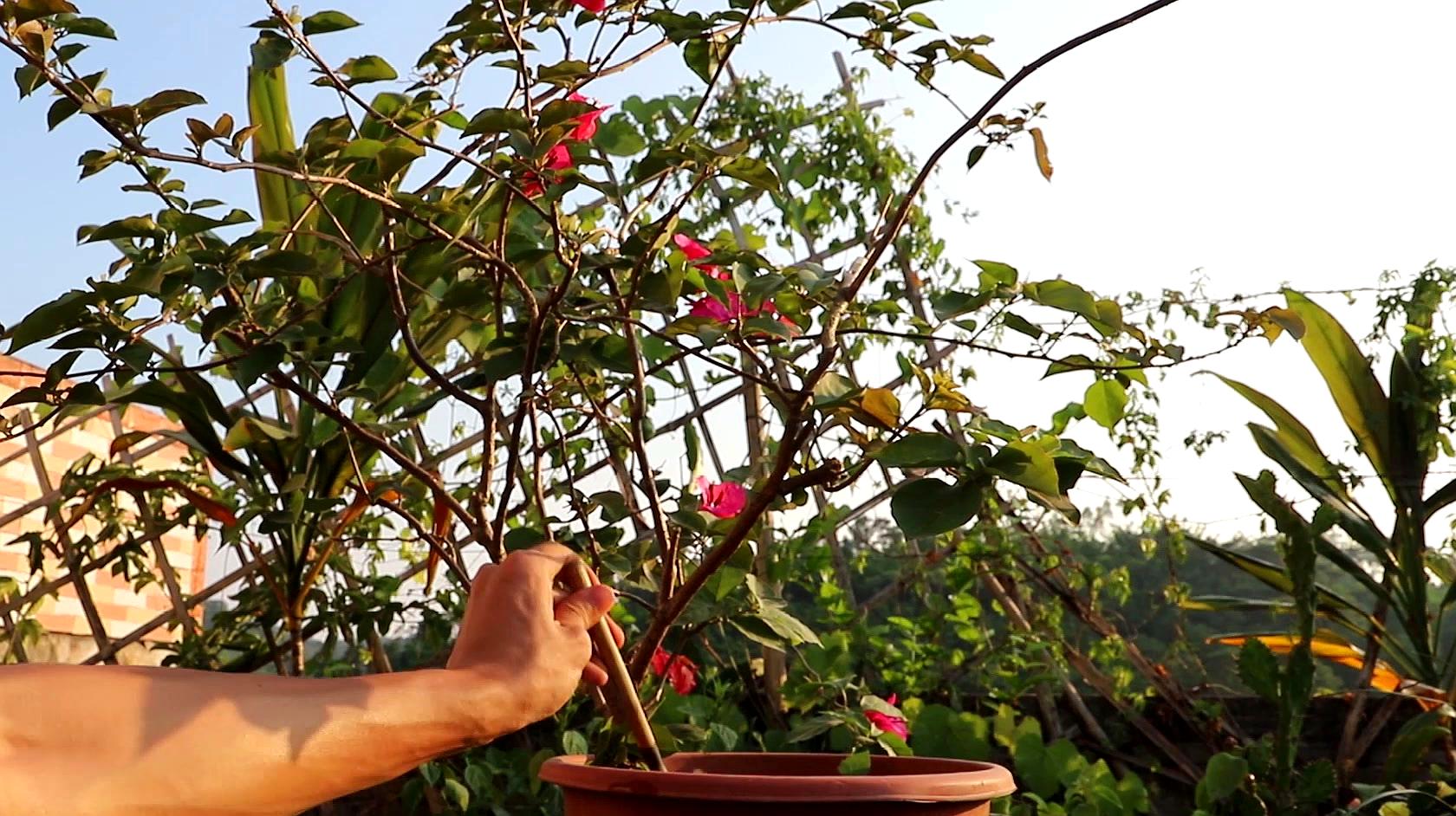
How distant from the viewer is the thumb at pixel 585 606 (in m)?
0.89

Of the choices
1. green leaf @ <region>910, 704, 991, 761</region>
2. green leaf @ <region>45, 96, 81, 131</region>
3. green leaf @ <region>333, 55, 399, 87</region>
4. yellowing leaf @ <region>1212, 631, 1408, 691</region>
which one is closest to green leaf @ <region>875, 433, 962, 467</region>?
green leaf @ <region>333, 55, 399, 87</region>

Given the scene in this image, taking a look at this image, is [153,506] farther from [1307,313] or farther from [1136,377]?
[1307,313]

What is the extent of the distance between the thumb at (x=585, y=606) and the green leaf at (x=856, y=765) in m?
0.44

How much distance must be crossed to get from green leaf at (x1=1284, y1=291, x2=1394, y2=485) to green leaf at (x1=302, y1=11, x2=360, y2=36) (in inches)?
84.1

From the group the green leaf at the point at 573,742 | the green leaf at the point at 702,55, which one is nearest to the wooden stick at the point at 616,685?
the green leaf at the point at 702,55

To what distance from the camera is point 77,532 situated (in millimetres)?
3305

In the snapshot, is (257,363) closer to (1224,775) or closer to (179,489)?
(179,489)

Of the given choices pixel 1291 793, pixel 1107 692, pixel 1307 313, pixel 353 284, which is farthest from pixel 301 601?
pixel 1307 313

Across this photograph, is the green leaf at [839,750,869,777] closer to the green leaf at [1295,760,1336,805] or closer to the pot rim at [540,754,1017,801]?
the pot rim at [540,754,1017,801]

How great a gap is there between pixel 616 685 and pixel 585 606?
0.82 ft

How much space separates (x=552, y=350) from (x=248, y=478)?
4.00 ft

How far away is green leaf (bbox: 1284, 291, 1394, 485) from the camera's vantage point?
2727 mm

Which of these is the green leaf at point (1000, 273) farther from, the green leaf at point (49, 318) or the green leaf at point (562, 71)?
the green leaf at point (49, 318)

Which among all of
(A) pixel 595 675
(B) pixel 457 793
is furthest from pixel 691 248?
(B) pixel 457 793
